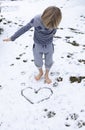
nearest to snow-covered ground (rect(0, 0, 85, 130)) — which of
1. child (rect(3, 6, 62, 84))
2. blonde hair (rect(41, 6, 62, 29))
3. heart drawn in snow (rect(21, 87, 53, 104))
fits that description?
heart drawn in snow (rect(21, 87, 53, 104))

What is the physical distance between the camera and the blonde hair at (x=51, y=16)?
192 inches

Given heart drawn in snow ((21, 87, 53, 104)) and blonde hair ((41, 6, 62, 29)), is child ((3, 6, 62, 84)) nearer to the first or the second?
blonde hair ((41, 6, 62, 29))

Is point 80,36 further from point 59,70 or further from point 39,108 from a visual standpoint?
point 39,108

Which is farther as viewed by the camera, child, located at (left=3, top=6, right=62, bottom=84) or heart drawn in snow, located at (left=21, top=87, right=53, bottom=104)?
heart drawn in snow, located at (left=21, top=87, right=53, bottom=104)

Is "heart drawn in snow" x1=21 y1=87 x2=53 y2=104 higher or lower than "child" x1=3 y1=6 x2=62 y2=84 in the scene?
lower

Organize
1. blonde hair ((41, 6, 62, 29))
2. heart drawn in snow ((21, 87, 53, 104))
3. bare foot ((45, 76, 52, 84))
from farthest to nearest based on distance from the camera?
1. bare foot ((45, 76, 52, 84))
2. heart drawn in snow ((21, 87, 53, 104))
3. blonde hair ((41, 6, 62, 29))

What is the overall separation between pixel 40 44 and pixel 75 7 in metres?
7.66

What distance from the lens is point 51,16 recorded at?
4879 mm

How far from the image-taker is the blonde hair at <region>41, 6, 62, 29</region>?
4.87 metres

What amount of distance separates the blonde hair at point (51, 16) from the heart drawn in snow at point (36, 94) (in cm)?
140

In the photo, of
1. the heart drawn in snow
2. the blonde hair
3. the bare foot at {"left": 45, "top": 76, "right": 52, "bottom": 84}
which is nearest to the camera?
the blonde hair

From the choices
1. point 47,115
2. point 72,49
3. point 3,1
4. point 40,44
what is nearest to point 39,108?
point 47,115

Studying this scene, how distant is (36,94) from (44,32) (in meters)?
1.24

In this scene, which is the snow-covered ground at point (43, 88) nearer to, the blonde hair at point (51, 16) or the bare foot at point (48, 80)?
the bare foot at point (48, 80)
